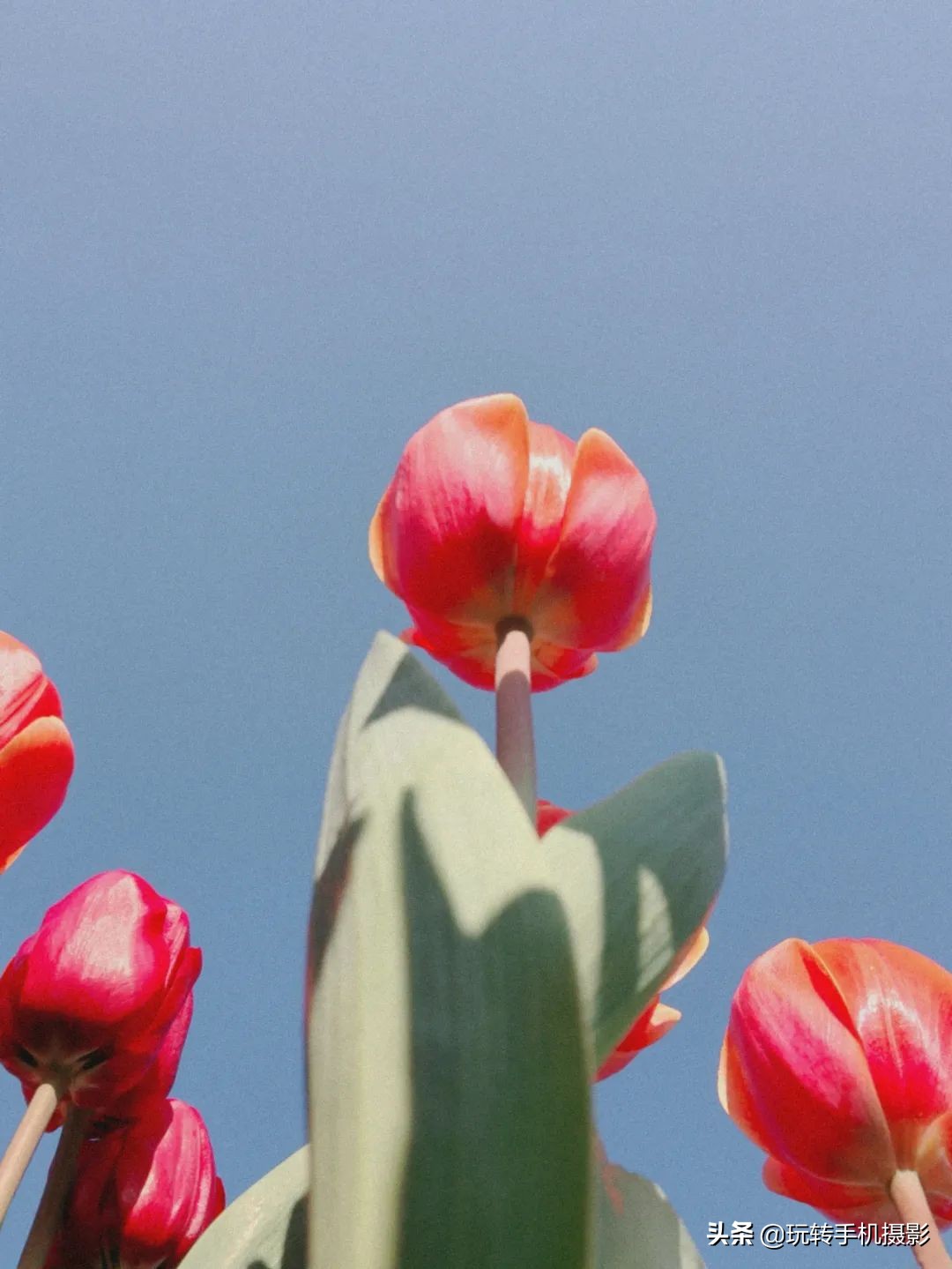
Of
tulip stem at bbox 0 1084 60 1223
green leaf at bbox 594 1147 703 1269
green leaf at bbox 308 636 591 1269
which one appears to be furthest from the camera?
tulip stem at bbox 0 1084 60 1223

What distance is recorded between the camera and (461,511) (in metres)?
0.51

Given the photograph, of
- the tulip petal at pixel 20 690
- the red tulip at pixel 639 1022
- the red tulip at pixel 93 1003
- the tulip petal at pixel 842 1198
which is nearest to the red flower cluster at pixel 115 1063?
the red tulip at pixel 93 1003

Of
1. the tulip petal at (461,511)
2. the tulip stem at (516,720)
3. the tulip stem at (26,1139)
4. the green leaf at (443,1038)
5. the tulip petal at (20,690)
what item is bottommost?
the tulip stem at (26,1139)

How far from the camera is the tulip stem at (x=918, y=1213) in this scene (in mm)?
456

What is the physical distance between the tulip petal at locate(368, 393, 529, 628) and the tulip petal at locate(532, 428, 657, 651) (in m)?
0.03

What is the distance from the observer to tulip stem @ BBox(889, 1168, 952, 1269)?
1.50ft

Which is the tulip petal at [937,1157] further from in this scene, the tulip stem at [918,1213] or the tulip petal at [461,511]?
the tulip petal at [461,511]

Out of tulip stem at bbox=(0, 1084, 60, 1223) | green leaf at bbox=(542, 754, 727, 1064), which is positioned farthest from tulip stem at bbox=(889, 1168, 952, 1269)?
tulip stem at bbox=(0, 1084, 60, 1223)

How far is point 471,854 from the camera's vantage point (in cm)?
26

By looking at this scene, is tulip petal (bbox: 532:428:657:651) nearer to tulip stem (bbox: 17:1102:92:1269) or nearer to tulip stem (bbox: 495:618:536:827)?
tulip stem (bbox: 495:618:536:827)

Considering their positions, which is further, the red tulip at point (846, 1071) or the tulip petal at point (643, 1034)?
the red tulip at point (846, 1071)

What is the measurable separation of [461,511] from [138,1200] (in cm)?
40

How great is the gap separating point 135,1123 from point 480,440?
0.44 m

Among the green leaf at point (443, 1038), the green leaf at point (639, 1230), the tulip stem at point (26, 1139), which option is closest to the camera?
the green leaf at point (443, 1038)
